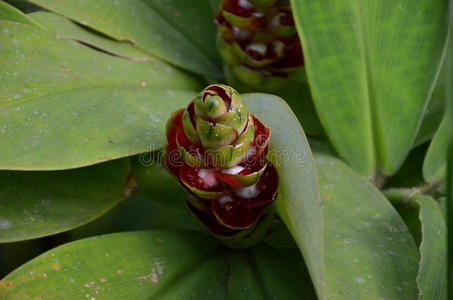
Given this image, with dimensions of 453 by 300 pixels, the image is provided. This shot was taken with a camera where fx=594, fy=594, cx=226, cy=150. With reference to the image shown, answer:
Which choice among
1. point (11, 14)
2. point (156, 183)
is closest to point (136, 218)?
point (156, 183)

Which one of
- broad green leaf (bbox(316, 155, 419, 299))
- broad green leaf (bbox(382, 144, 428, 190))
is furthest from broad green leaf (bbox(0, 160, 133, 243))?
broad green leaf (bbox(382, 144, 428, 190))

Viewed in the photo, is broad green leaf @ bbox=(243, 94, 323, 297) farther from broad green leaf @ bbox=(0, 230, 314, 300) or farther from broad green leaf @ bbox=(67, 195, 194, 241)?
broad green leaf @ bbox=(67, 195, 194, 241)

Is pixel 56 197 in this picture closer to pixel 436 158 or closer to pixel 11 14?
pixel 11 14

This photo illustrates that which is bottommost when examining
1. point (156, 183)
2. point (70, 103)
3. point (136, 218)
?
point (136, 218)

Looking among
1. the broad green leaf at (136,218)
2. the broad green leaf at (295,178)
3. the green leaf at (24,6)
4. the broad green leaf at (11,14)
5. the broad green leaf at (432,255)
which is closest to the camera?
the broad green leaf at (295,178)

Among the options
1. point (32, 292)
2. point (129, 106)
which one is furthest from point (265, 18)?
point (32, 292)

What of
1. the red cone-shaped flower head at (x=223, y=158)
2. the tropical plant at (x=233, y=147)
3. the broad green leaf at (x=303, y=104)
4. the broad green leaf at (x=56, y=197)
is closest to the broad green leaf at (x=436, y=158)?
the tropical plant at (x=233, y=147)

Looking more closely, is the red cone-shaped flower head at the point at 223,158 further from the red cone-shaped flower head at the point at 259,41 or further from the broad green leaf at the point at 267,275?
the red cone-shaped flower head at the point at 259,41

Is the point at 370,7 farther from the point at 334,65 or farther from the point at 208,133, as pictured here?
the point at 208,133
